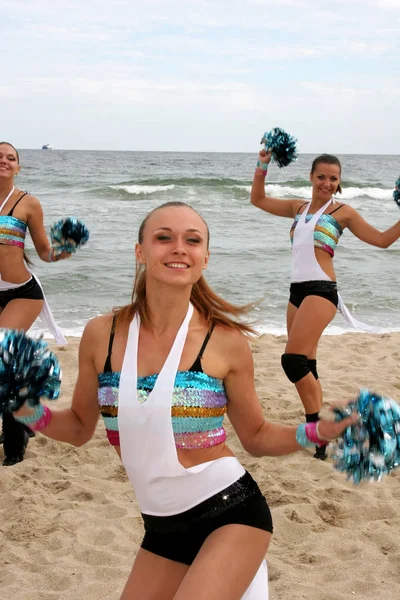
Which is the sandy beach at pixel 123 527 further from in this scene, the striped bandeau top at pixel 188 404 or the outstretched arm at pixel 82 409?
the outstretched arm at pixel 82 409

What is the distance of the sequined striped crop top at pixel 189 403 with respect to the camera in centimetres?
248

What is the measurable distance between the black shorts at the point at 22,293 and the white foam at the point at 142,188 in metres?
25.0

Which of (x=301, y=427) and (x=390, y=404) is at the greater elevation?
(x=390, y=404)

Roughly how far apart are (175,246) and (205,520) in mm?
985

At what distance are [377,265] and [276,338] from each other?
21.0 feet

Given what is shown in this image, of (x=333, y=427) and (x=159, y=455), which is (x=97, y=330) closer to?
(x=159, y=455)

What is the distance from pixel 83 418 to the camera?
2756mm

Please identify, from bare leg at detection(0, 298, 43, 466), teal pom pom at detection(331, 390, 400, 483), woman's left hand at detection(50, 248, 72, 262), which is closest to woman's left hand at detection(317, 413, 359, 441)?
teal pom pom at detection(331, 390, 400, 483)

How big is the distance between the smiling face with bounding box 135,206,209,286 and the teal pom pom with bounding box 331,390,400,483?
778 millimetres

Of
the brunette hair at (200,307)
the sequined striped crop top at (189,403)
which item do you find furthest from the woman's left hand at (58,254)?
the sequined striped crop top at (189,403)

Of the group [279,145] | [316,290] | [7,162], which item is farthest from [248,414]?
[279,145]

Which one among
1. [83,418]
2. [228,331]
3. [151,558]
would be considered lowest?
[151,558]

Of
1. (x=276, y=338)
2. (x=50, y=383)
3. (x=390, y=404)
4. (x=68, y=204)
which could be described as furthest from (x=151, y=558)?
(x=68, y=204)

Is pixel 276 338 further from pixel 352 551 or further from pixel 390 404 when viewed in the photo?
pixel 390 404
